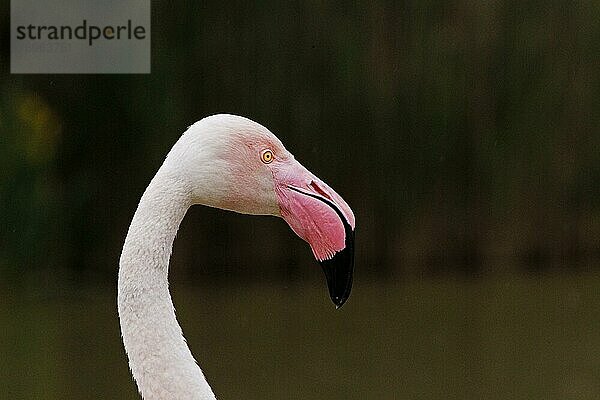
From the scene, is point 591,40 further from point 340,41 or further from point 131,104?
point 131,104

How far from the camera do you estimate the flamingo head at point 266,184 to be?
152 cm

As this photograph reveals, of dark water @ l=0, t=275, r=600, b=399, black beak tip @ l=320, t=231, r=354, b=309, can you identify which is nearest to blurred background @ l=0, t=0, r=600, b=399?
dark water @ l=0, t=275, r=600, b=399

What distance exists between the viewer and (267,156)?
1563 mm

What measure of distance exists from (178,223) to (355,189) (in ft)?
13.8

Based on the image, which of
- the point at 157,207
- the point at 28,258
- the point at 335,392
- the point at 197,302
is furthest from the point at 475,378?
the point at 157,207

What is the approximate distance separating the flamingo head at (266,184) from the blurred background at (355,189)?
3.03m

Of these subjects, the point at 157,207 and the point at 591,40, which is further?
the point at 591,40

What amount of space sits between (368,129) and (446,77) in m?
0.54

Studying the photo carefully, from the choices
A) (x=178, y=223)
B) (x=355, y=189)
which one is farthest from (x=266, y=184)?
(x=355, y=189)

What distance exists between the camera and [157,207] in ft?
4.99

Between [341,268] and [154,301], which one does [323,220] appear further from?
[154,301]

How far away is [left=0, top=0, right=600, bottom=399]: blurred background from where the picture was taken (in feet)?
16.1

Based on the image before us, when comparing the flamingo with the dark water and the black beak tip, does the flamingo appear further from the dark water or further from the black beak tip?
the dark water

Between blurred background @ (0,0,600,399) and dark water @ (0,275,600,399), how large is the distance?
2 cm
